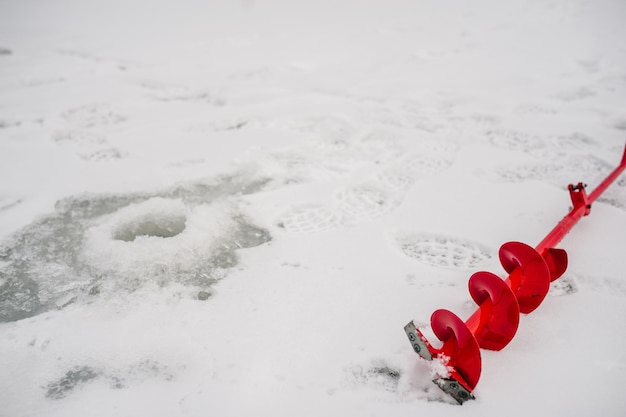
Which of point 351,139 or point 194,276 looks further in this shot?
point 351,139

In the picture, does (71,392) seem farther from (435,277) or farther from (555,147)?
(555,147)

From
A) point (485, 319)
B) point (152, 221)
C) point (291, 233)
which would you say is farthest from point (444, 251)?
point (152, 221)

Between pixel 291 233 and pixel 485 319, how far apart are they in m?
1.03

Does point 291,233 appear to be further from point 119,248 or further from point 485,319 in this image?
point 485,319

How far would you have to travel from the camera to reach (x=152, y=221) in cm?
195

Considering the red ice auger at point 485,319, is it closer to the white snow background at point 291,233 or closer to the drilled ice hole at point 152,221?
the white snow background at point 291,233

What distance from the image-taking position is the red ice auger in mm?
1062

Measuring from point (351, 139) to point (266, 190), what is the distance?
3.49 feet

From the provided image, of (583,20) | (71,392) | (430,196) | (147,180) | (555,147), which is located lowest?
(71,392)

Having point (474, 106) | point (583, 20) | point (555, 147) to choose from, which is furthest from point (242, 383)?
point (583, 20)

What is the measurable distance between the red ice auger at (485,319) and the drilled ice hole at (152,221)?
1.36 meters

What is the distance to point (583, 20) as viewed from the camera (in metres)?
6.45

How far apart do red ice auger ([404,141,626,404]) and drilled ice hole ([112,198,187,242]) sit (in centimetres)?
136

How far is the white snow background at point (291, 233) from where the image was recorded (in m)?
1.18
